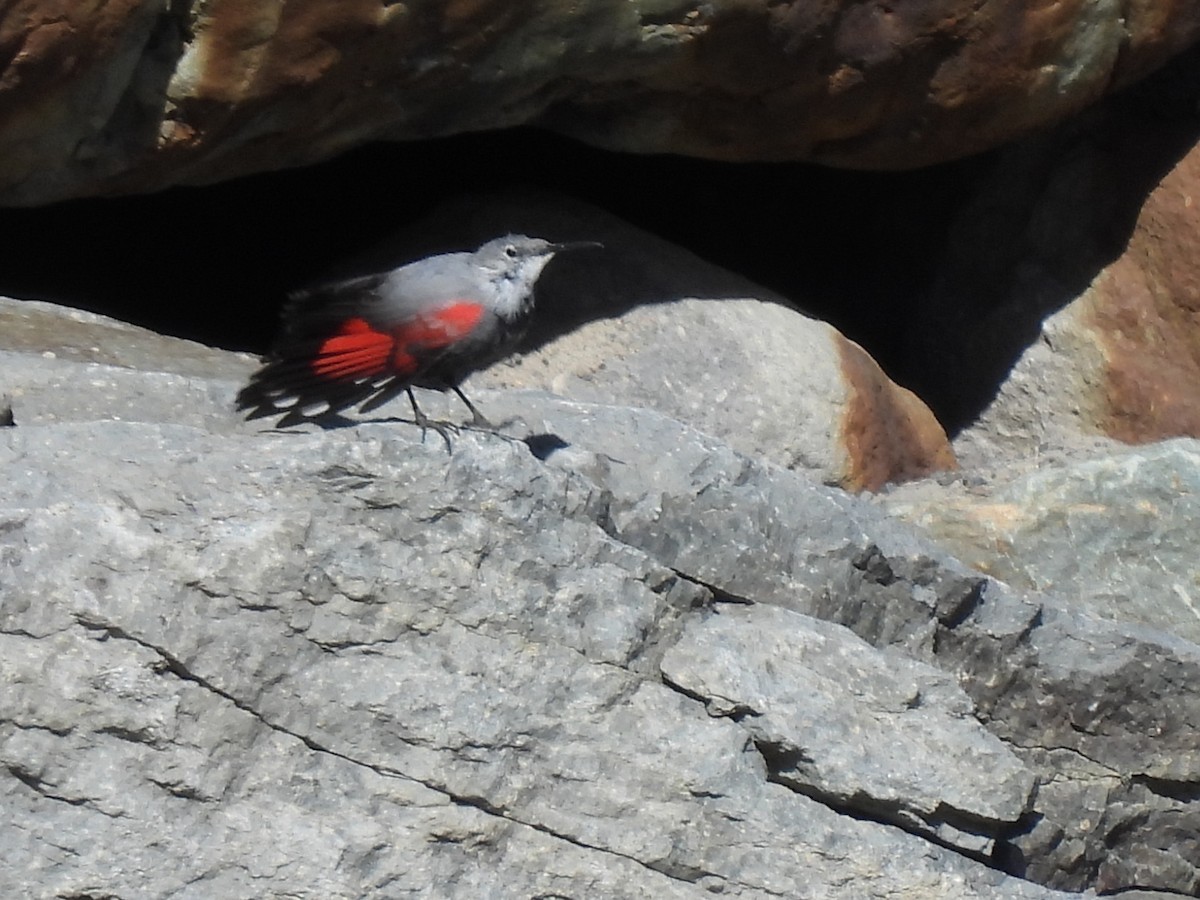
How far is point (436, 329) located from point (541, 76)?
1.35 metres

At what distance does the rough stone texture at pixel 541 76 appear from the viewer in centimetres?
387

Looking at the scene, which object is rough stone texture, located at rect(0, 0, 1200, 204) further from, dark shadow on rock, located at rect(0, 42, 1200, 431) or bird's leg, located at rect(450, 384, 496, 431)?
bird's leg, located at rect(450, 384, 496, 431)

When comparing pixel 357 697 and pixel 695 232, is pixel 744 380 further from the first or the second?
pixel 357 697

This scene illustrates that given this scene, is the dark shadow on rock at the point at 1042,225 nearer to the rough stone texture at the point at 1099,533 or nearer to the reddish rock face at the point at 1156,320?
the reddish rock face at the point at 1156,320

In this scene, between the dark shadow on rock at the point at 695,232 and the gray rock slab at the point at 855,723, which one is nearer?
the gray rock slab at the point at 855,723

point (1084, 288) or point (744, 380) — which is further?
point (1084, 288)

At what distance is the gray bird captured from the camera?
3.25m

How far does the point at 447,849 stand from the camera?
2.82m

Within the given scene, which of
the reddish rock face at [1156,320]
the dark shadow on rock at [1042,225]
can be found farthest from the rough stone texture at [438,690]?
the dark shadow on rock at [1042,225]

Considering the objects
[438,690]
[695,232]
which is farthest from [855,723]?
[695,232]

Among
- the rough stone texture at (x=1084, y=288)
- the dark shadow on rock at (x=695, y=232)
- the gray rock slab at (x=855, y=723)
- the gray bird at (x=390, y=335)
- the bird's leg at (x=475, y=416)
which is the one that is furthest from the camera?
the rough stone texture at (x=1084, y=288)

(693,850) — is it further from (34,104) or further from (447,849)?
(34,104)

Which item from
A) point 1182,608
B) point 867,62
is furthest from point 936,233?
point 1182,608

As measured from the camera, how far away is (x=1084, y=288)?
5902 mm
